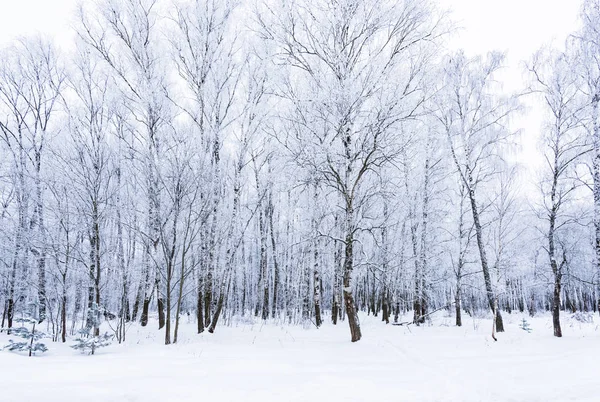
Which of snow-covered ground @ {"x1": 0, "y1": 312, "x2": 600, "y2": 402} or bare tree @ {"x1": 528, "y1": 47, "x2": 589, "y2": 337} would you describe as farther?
bare tree @ {"x1": 528, "y1": 47, "x2": 589, "y2": 337}

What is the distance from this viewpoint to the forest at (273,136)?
29.5 feet

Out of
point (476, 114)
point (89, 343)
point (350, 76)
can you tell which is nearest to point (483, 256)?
point (476, 114)

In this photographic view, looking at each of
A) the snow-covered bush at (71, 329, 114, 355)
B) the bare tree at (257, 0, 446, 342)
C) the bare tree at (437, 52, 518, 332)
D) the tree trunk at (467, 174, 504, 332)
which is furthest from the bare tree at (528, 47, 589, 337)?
the snow-covered bush at (71, 329, 114, 355)

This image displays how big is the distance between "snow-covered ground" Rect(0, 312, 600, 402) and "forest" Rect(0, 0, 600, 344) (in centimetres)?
208

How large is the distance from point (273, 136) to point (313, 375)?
7.15m

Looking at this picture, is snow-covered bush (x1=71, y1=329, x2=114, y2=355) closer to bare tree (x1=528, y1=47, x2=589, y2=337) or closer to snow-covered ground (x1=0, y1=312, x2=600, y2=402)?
snow-covered ground (x1=0, y1=312, x2=600, y2=402)

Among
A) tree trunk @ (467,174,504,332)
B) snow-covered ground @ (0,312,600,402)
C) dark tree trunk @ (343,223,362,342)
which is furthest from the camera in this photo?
tree trunk @ (467,174,504,332)

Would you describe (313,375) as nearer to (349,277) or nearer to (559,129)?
(349,277)

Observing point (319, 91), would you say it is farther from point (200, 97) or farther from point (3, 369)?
point (3, 369)

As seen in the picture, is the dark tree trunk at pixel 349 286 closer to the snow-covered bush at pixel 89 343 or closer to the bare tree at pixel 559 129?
the snow-covered bush at pixel 89 343

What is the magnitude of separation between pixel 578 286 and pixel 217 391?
129ft

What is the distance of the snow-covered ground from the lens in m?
4.18

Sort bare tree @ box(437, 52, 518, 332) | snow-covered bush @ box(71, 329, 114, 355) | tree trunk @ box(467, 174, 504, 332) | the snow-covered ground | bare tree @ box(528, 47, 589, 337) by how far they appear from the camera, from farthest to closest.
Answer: bare tree @ box(437, 52, 518, 332) < tree trunk @ box(467, 174, 504, 332) < bare tree @ box(528, 47, 589, 337) < snow-covered bush @ box(71, 329, 114, 355) < the snow-covered ground

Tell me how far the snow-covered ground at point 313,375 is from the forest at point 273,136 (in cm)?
208
